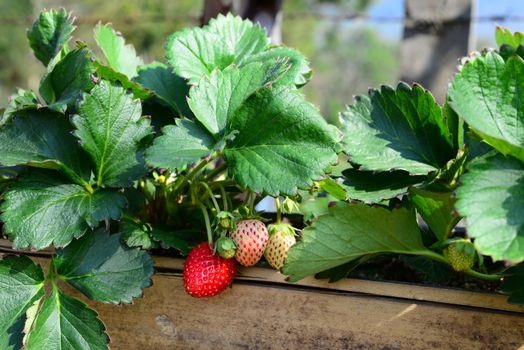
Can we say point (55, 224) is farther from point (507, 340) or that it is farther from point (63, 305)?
point (507, 340)

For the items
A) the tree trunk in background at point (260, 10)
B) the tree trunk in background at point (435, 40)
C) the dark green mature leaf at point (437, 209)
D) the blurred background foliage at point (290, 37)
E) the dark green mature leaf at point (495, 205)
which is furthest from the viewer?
the blurred background foliage at point (290, 37)

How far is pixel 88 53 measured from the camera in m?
0.59

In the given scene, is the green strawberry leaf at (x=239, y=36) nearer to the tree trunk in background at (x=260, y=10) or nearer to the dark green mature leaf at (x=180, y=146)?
the dark green mature leaf at (x=180, y=146)

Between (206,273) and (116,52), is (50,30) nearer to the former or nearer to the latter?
(116,52)

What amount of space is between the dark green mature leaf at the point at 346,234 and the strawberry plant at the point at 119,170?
0.14ft

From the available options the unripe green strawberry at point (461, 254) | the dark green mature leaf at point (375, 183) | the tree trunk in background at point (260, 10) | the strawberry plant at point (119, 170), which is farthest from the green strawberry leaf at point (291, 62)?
the tree trunk in background at point (260, 10)

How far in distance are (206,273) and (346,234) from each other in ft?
0.44

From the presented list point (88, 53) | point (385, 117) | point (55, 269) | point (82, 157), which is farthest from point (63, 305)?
point (385, 117)

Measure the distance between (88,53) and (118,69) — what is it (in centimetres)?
12

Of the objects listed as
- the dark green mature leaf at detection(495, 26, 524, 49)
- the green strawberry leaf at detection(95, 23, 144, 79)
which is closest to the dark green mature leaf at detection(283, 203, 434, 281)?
the dark green mature leaf at detection(495, 26, 524, 49)

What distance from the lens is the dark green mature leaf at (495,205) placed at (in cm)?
39

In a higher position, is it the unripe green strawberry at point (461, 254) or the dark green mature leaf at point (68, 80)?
the dark green mature leaf at point (68, 80)

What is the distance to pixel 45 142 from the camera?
566mm

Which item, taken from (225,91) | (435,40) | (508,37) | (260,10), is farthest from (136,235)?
(435,40)
